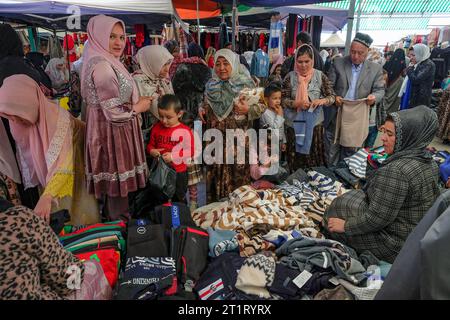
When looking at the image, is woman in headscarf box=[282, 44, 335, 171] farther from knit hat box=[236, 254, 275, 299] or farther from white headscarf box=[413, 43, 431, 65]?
white headscarf box=[413, 43, 431, 65]

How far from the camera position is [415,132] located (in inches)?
71.5

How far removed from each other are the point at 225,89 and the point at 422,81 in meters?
4.74

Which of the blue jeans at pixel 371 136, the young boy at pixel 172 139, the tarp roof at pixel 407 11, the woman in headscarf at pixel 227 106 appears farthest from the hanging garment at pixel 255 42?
the tarp roof at pixel 407 11

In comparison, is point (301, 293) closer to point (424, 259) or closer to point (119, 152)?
point (424, 259)

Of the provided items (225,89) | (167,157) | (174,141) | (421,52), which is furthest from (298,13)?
(167,157)

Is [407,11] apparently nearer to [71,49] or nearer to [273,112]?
[71,49]

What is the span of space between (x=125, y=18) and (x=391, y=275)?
6.39 metres

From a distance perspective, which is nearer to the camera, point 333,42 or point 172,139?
point 172,139

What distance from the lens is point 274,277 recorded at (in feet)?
5.67

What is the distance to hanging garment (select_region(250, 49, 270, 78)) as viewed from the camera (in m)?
4.36

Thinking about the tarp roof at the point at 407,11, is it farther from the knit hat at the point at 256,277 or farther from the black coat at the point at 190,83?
the knit hat at the point at 256,277

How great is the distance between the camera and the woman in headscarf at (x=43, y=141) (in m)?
1.85

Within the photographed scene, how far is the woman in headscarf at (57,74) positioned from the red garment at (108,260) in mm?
5652
